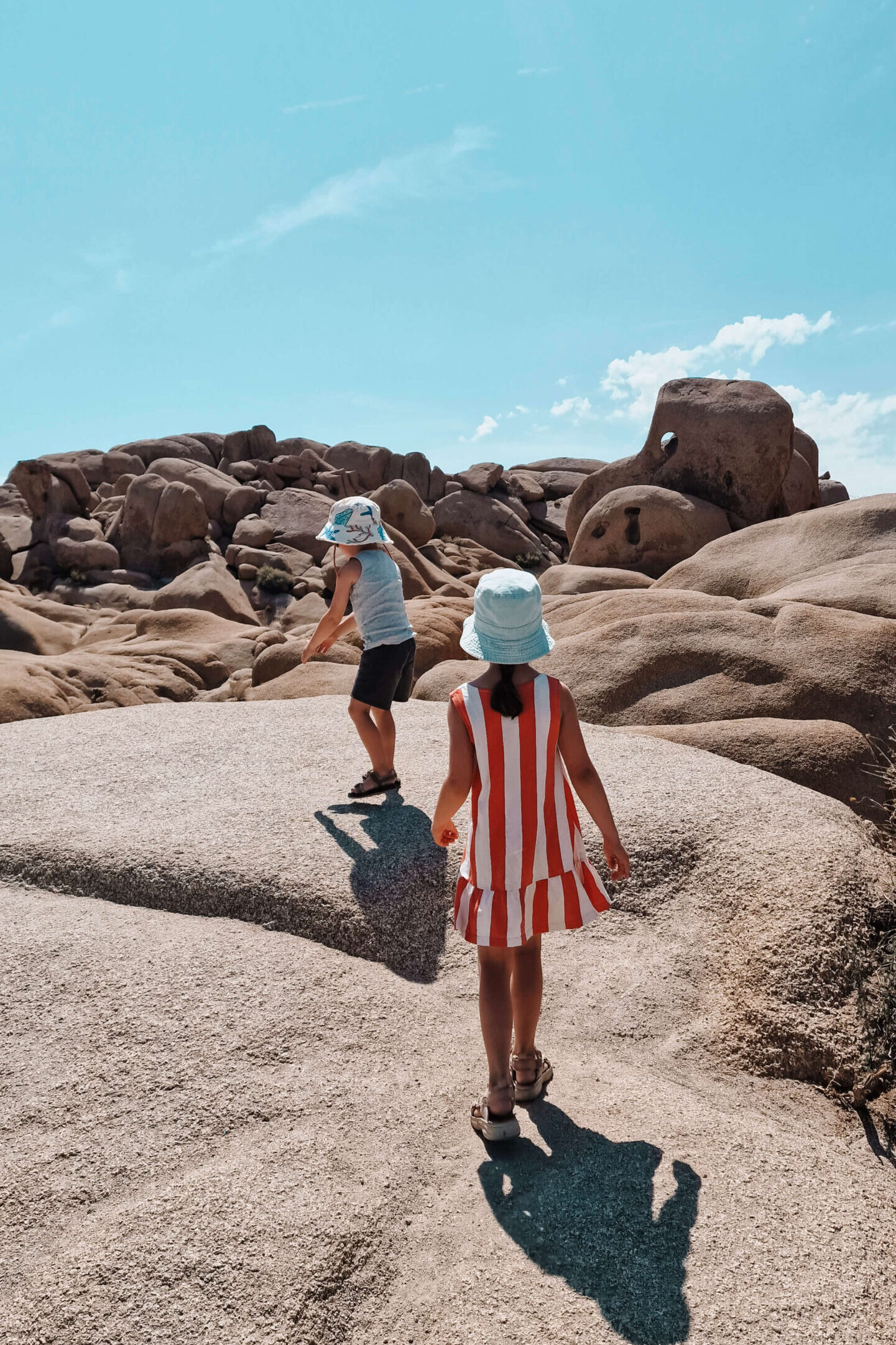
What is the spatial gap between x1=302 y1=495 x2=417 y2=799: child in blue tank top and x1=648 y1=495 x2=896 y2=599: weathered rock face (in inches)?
229

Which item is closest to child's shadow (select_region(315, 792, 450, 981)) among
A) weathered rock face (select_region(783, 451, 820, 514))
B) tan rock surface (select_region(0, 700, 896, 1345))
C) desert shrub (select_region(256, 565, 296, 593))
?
tan rock surface (select_region(0, 700, 896, 1345))

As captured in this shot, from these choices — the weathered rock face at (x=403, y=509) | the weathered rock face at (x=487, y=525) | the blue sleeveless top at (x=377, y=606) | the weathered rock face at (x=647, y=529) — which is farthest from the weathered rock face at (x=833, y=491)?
the blue sleeveless top at (x=377, y=606)

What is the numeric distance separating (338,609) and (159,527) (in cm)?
2532

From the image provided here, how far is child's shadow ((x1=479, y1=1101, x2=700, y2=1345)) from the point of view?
232 cm

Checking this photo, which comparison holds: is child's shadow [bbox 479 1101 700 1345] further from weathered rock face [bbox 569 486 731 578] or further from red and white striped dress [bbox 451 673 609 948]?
weathered rock face [bbox 569 486 731 578]

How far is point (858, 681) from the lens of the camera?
678 centimetres

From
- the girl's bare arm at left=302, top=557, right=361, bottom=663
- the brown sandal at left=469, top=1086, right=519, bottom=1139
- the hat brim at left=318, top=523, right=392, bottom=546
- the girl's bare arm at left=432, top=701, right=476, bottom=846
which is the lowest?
the brown sandal at left=469, top=1086, right=519, bottom=1139

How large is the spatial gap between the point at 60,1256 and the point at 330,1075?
95cm

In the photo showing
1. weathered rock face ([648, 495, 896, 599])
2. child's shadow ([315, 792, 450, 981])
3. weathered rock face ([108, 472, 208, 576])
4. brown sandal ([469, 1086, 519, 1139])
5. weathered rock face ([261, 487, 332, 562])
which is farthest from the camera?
weathered rock face ([261, 487, 332, 562])

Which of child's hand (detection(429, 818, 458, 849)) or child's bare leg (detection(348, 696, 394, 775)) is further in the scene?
child's bare leg (detection(348, 696, 394, 775))

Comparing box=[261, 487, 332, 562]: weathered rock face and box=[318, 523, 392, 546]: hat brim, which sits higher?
box=[261, 487, 332, 562]: weathered rock face

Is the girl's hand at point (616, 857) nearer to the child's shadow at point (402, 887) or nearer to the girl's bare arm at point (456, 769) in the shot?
the girl's bare arm at point (456, 769)

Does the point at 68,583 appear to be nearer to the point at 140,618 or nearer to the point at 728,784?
the point at 140,618

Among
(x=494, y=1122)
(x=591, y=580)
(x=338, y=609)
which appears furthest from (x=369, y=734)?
(x=591, y=580)
